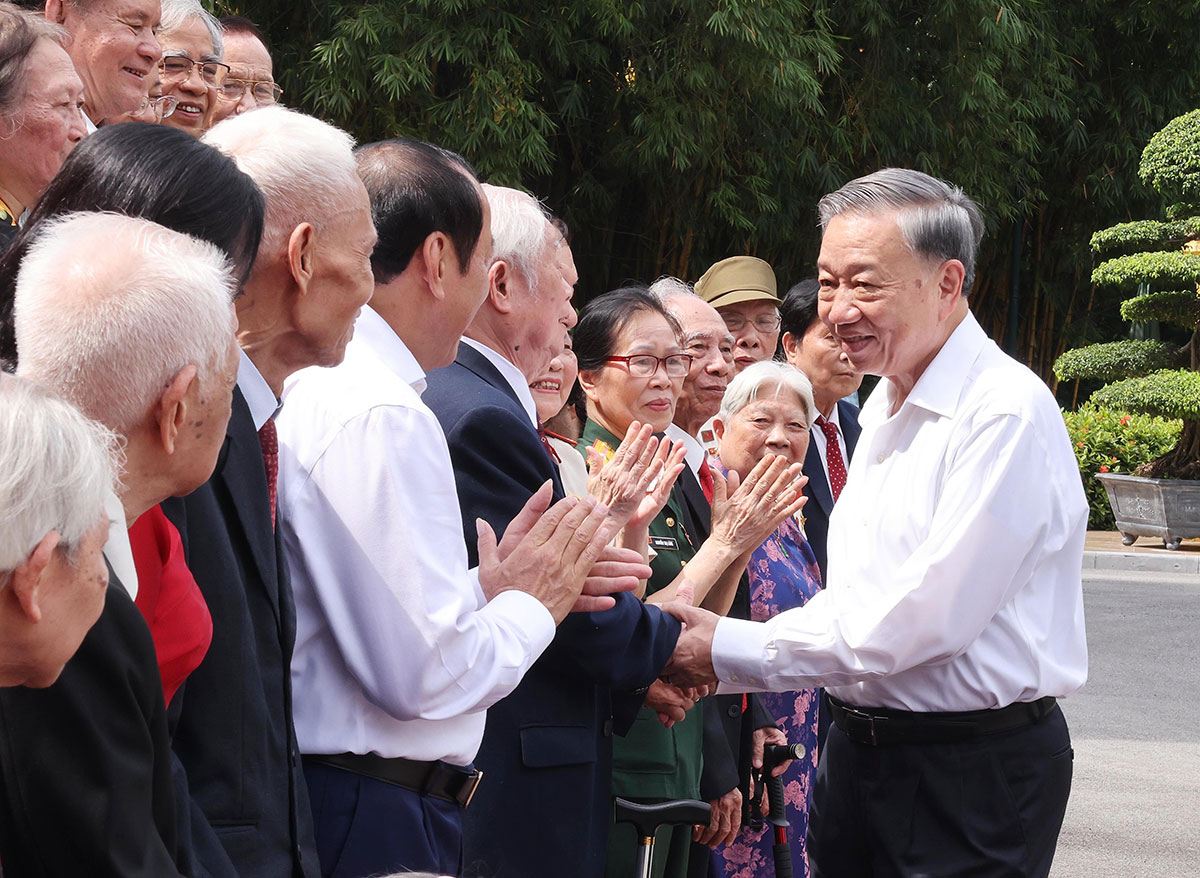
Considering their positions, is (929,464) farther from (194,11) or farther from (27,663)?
(194,11)

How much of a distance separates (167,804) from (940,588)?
1882 mm

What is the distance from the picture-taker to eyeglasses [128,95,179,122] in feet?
12.4

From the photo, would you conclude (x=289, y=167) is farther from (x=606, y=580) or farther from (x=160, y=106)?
(x=160, y=106)

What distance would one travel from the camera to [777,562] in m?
4.09

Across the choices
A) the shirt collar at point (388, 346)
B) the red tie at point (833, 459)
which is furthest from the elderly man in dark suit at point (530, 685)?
the red tie at point (833, 459)

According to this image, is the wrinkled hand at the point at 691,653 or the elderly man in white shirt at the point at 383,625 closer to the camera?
the elderly man in white shirt at the point at 383,625

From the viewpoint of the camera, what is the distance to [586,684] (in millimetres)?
2773

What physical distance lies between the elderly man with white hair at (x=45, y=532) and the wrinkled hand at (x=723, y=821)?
246cm

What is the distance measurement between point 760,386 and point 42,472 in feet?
10.9

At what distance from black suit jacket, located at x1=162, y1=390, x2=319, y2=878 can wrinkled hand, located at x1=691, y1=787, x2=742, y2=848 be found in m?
1.83

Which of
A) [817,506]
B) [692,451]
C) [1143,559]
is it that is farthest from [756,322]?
[1143,559]

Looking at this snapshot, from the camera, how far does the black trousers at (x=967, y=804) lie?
2996mm

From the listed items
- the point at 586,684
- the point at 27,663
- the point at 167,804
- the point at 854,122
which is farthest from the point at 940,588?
the point at 854,122

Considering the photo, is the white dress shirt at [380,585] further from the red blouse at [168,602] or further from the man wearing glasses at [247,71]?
the man wearing glasses at [247,71]
